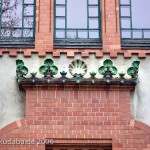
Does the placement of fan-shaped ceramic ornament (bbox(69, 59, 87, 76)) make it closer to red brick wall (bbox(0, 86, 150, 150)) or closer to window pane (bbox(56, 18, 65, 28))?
red brick wall (bbox(0, 86, 150, 150))

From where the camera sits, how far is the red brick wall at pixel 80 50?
12.5 meters

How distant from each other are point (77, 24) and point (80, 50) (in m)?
0.79

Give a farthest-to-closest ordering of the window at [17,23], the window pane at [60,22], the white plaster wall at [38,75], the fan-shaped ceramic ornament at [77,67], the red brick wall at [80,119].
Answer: the window pane at [60,22] → the window at [17,23] → the fan-shaped ceramic ornament at [77,67] → the white plaster wall at [38,75] → the red brick wall at [80,119]

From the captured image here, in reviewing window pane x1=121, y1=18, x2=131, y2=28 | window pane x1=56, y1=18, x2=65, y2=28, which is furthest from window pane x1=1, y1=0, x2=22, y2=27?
window pane x1=121, y1=18, x2=131, y2=28

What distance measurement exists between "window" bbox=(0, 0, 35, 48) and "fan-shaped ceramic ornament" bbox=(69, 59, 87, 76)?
1.06m

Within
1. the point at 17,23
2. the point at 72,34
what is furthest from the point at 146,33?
the point at 17,23

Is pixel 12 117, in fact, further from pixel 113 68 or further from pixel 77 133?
pixel 113 68

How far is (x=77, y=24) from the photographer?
1307 cm

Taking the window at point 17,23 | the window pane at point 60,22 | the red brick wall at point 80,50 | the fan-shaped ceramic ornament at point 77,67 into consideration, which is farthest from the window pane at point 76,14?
the fan-shaped ceramic ornament at point 77,67

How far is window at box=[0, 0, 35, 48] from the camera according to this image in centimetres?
1278

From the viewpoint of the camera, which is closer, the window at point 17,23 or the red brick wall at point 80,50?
the red brick wall at point 80,50

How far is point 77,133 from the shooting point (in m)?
11.8

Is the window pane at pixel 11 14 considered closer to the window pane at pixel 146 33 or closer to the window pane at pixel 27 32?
the window pane at pixel 27 32

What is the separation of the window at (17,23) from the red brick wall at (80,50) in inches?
9.0
